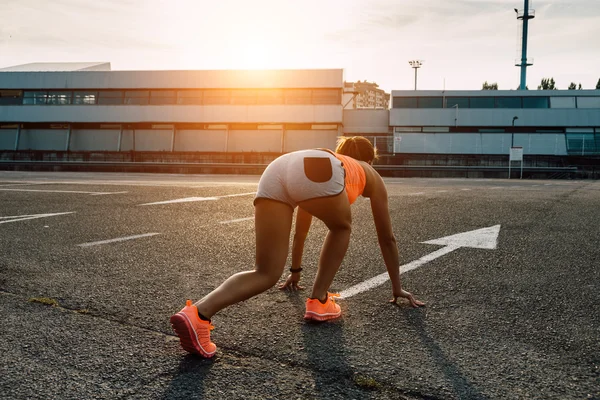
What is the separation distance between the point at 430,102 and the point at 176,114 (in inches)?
899

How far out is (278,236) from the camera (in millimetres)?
2814

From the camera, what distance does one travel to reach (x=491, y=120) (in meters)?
48.2

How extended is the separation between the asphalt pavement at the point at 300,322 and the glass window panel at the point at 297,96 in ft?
137

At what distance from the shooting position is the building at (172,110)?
155ft

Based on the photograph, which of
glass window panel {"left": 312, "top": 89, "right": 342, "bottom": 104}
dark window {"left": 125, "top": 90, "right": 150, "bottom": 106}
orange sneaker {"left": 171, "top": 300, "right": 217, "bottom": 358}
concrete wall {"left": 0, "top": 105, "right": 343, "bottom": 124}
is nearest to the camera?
orange sneaker {"left": 171, "top": 300, "right": 217, "bottom": 358}

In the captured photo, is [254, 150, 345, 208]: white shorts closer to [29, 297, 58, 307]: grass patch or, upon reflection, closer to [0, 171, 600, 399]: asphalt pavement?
[0, 171, 600, 399]: asphalt pavement

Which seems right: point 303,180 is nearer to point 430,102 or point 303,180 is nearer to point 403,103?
point 403,103

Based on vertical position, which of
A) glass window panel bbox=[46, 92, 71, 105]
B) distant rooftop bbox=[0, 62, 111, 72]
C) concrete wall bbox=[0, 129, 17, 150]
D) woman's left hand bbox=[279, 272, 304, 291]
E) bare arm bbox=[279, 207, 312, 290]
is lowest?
woman's left hand bbox=[279, 272, 304, 291]

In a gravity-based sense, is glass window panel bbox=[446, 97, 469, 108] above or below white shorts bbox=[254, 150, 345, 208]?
above

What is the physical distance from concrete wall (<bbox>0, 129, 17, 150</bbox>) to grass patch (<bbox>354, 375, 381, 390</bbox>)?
5603cm

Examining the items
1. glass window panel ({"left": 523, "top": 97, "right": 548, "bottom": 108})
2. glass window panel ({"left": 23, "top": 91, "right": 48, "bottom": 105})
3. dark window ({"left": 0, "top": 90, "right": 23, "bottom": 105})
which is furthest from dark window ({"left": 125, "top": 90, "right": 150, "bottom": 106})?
glass window panel ({"left": 523, "top": 97, "right": 548, "bottom": 108})

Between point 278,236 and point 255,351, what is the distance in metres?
0.57

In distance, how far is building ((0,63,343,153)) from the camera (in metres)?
47.2

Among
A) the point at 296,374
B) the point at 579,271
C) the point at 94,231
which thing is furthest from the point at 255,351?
the point at 94,231
